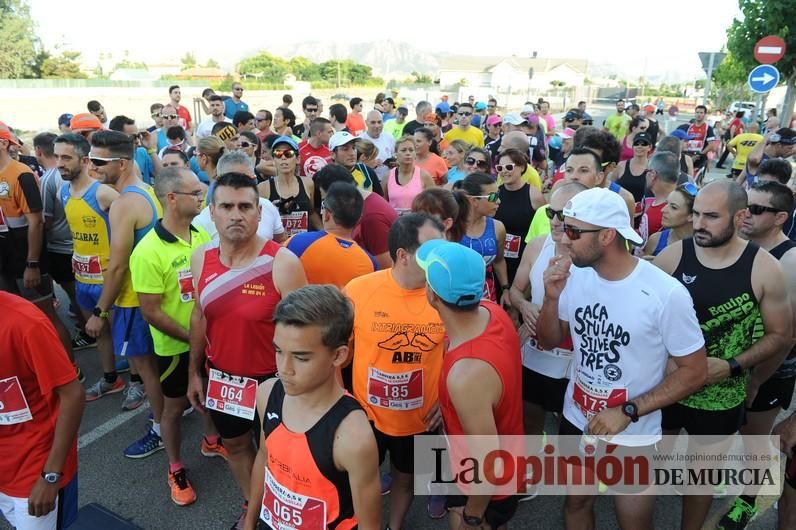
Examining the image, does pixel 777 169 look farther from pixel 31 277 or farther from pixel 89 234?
pixel 31 277

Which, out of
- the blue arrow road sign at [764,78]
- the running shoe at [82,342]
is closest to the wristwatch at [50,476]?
the running shoe at [82,342]

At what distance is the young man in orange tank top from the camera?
6.05 ft

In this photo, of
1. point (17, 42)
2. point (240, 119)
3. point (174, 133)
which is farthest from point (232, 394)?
point (17, 42)

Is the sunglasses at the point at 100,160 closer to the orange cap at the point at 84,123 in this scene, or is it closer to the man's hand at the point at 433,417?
the man's hand at the point at 433,417

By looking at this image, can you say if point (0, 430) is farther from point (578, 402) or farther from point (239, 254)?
point (578, 402)

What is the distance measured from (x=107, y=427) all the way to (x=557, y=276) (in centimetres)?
385

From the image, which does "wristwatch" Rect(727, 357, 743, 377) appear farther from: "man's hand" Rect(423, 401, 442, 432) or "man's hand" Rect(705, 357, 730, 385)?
"man's hand" Rect(423, 401, 442, 432)

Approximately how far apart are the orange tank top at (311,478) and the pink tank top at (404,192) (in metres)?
4.18

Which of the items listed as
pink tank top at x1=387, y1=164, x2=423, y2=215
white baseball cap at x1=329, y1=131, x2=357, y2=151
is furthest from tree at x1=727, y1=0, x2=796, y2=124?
white baseball cap at x1=329, y1=131, x2=357, y2=151

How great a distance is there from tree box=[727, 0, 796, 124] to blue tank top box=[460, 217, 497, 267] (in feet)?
40.4

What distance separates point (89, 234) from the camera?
454 centimetres

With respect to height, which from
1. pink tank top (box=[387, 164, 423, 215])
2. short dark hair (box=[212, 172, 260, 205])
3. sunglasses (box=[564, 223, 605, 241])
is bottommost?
pink tank top (box=[387, 164, 423, 215])

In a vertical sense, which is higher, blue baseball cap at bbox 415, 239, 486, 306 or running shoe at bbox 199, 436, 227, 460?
blue baseball cap at bbox 415, 239, 486, 306

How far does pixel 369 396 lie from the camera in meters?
2.70
